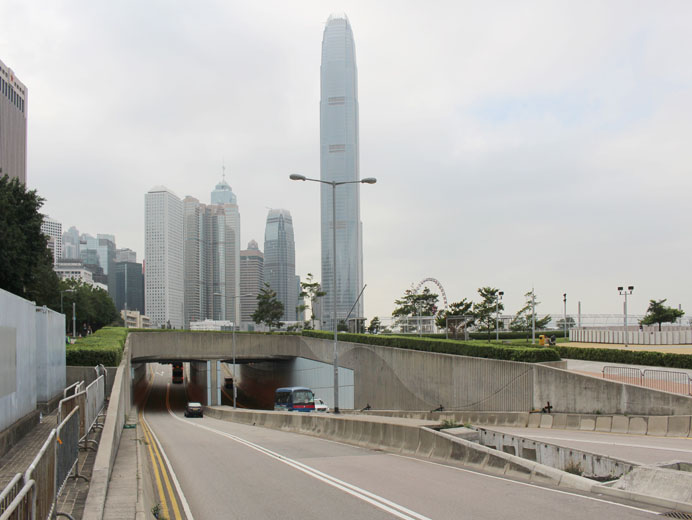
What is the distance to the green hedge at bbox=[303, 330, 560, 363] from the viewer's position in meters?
28.6

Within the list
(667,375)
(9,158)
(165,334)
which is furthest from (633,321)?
(9,158)

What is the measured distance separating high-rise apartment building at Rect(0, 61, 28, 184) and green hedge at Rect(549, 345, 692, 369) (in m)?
177

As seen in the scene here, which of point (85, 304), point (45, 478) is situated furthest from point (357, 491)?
point (85, 304)

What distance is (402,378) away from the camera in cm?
4009

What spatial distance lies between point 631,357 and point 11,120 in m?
200

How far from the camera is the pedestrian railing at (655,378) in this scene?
22.1 metres

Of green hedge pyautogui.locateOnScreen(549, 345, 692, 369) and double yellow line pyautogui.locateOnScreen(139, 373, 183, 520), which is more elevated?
green hedge pyautogui.locateOnScreen(549, 345, 692, 369)

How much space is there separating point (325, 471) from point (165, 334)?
5439cm

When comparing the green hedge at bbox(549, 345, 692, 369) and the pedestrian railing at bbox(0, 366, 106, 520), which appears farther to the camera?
the green hedge at bbox(549, 345, 692, 369)

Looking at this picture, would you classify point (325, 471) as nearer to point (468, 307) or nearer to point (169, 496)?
point (169, 496)

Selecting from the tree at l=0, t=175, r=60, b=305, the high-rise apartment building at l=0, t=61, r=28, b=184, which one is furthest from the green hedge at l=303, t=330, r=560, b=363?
the high-rise apartment building at l=0, t=61, r=28, b=184

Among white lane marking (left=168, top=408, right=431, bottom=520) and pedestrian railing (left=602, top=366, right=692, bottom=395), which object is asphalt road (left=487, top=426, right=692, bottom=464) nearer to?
pedestrian railing (left=602, top=366, right=692, bottom=395)

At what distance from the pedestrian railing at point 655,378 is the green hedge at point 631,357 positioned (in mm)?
2326

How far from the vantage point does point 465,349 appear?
33.6m
